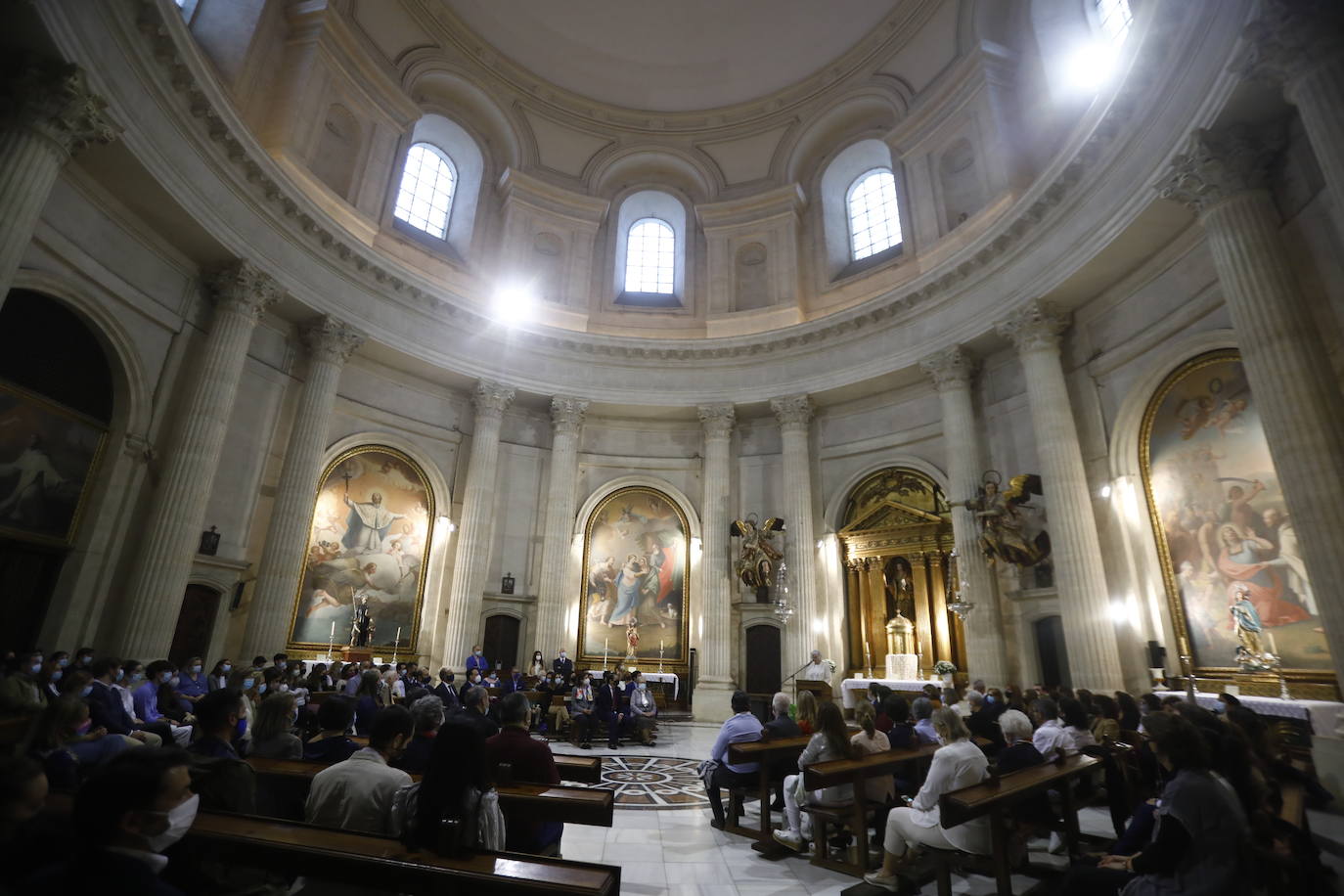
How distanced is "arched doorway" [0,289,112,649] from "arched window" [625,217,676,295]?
521 inches

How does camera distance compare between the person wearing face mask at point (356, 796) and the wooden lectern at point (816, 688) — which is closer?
the person wearing face mask at point (356, 796)

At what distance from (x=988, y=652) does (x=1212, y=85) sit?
9644 mm

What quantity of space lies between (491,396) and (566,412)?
1.98 meters

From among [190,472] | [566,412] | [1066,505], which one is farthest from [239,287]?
[1066,505]

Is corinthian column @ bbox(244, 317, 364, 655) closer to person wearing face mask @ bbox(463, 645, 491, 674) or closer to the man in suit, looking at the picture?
person wearing face mask @ bbox(463, 645, 491, 674)

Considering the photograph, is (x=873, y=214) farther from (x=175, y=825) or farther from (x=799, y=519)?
(x=175, y=825)

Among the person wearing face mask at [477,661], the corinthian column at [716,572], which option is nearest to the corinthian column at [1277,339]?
the corinthian column at [716,572]

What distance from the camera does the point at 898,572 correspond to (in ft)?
52.7

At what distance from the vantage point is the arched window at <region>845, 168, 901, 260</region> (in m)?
18.4

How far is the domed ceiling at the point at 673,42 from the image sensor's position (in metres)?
18.6

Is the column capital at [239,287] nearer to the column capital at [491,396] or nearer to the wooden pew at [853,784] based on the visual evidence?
the column capital at [491,396]

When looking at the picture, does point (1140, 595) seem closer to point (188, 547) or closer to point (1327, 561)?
point (1327, 561)

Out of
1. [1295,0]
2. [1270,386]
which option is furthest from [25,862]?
[1295,0]

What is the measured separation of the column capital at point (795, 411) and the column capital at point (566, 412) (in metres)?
5.28
